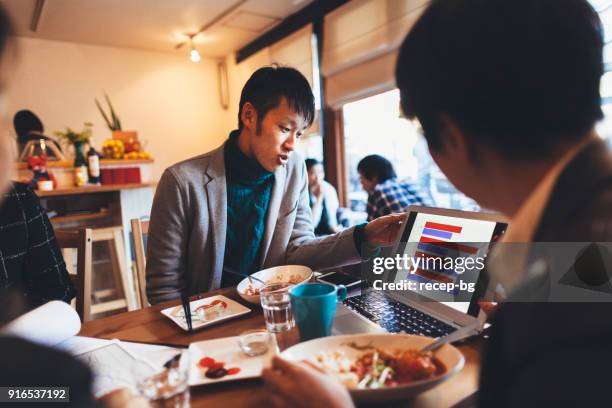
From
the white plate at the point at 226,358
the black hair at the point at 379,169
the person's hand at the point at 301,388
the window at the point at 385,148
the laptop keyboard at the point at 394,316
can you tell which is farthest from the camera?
the window at the point at 385,148

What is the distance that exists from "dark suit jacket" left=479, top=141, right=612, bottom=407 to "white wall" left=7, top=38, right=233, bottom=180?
16.4 ft

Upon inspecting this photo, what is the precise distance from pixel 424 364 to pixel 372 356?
0.28 ft

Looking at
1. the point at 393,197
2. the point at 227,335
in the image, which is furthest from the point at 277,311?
the point at 393,197

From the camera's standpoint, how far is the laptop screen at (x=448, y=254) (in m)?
0.76

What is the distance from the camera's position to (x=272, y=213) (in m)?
1.37

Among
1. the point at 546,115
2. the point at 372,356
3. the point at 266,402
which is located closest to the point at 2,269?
the point at 266,402

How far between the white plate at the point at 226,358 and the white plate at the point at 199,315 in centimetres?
11

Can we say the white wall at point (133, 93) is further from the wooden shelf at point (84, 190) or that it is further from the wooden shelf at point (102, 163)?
the wooden shelf at point (84, 190)

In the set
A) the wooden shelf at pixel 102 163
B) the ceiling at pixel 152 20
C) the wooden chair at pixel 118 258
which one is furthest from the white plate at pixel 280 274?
the ceiling at pixel 152 20

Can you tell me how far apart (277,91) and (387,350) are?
893 millimetres

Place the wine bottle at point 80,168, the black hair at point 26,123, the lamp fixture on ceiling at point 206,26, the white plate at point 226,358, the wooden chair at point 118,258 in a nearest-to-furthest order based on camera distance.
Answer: the white plate at point 226,358 < the wooden chair at point 118,258 < the wine bottle at point 80,168 < the lamp fixture on ceiling at point 206,26 < the black hair at point 26,123

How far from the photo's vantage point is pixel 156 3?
3584 millimetres

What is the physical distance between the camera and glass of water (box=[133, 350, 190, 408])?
0.54m

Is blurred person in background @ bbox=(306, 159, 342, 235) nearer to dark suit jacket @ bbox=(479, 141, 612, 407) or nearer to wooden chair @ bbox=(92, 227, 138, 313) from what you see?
wooden chair @ bbox=(92, 227, 138, 313)
